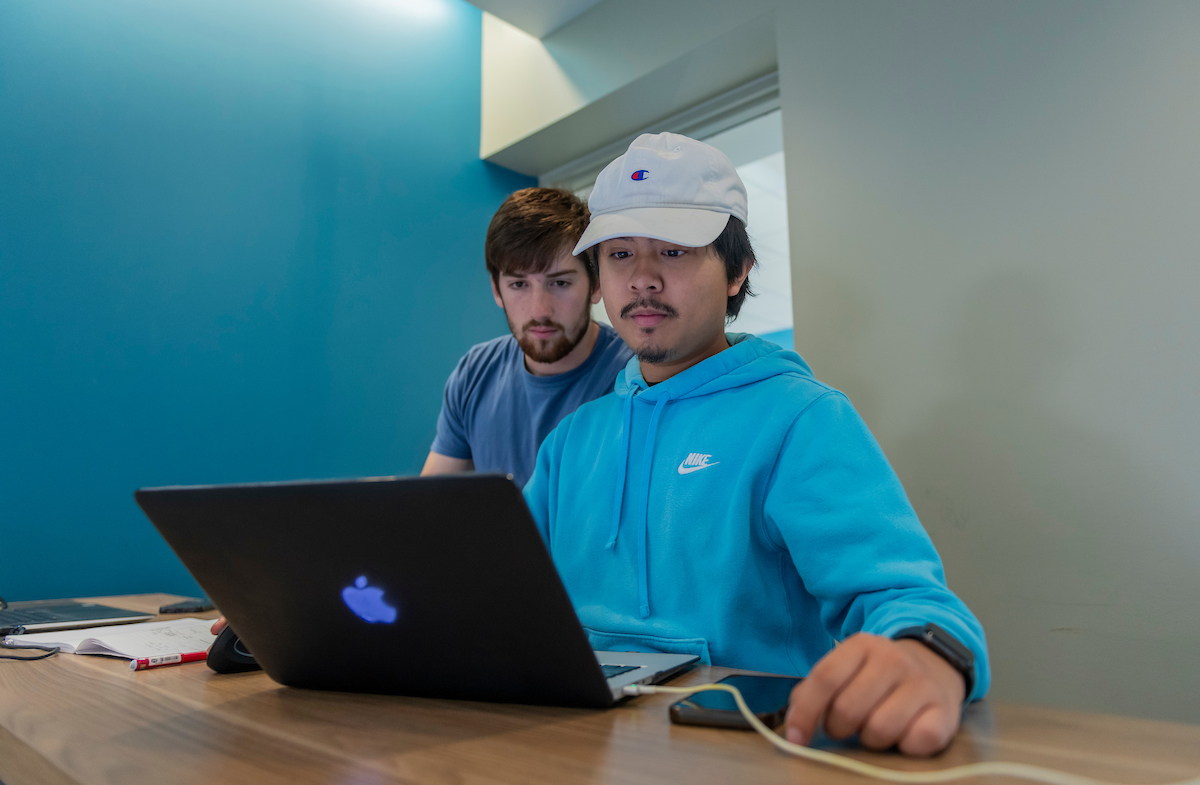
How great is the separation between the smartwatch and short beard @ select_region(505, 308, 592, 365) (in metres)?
1.16

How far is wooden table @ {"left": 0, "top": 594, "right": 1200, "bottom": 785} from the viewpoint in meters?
0.42

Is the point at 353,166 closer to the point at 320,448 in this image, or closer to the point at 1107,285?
the point at 320,448

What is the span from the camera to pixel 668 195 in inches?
37.9

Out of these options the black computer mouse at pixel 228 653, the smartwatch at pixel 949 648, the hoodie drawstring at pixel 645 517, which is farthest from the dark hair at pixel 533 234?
the smartwatch at pixel 949 648

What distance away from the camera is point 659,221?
0.95m

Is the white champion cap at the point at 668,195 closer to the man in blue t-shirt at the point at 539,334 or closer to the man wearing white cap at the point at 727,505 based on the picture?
the man wearing white cap at the point at 727,505

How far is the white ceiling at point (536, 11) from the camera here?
7.64 feet

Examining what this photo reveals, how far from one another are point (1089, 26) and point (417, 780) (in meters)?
1.71

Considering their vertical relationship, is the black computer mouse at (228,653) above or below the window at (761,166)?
below

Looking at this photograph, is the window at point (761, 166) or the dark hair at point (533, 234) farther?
the window at point (761, 166)

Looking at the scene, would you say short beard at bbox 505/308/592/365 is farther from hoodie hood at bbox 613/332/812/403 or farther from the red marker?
the red marker

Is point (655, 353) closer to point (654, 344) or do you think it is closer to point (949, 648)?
point (654, 344)

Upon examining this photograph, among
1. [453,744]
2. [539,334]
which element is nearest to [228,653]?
[453,744]

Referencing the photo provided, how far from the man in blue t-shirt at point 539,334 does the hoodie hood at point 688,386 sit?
2.04 ft
